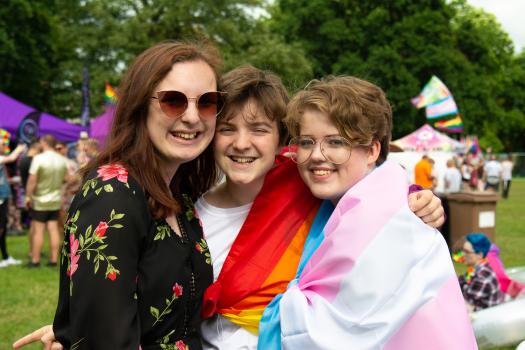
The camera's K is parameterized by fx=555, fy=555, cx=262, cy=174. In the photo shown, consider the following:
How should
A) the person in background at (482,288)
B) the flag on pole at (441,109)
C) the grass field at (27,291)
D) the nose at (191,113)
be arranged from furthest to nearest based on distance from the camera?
the flag on pole at (441,109)
the grass field at (27,291)
the person in background at (482,288)
the nose at (191,113)

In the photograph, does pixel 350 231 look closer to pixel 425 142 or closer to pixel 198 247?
pixel 198 247

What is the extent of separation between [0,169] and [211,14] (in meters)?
15.7

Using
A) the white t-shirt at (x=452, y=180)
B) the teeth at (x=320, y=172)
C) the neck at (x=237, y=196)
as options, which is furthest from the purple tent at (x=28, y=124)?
the teeth at (x=320, y=172)

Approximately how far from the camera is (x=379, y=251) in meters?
1.59

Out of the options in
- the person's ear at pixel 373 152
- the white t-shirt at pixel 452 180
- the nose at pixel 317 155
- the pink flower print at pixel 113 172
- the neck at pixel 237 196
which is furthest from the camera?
the white t-shirt at pixel 452 180

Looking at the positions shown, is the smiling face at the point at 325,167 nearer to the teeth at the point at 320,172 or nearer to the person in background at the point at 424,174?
the teeth at the point at 320,172

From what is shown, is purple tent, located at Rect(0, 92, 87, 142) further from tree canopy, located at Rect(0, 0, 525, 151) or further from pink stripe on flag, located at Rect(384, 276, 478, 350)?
pink stripe on flag, located at Rect(384, 276, 478, 350)

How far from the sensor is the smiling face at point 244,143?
2.18m

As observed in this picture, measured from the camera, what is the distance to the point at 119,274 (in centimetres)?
143

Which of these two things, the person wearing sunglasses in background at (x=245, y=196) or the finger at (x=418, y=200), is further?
the person wearing sunglasses in background at (x=245, y=196)

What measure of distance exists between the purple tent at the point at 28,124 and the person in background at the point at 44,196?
4099mm

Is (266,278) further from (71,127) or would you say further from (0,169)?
(71,127)

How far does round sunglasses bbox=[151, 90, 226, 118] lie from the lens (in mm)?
1716

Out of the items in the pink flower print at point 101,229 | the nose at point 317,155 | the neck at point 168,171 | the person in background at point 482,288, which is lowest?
the person in background at point 482,288
